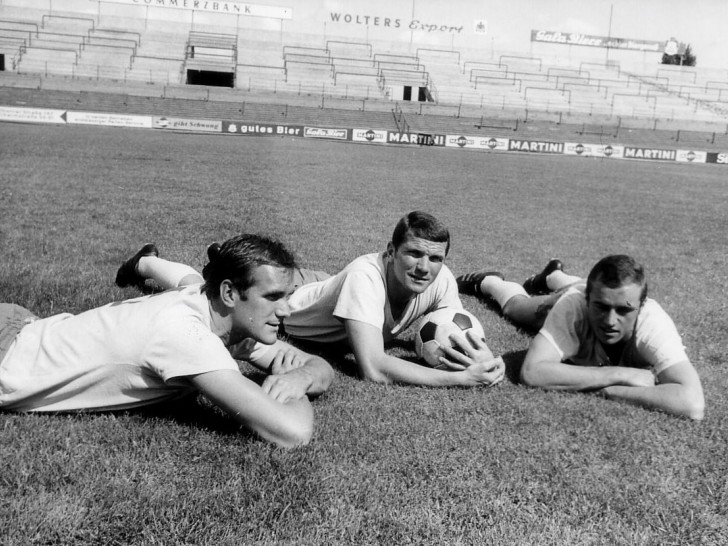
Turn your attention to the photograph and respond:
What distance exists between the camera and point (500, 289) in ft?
22.9

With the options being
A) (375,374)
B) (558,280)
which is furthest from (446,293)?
(558,280)

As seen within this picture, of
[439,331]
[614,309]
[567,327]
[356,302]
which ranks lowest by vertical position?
[439,331]

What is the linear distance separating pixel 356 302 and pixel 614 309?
169 centimetres

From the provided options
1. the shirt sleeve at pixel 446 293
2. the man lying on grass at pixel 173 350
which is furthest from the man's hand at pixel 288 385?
the shirt sleeve at pixel 446 293

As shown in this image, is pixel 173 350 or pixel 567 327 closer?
pixel 173 350

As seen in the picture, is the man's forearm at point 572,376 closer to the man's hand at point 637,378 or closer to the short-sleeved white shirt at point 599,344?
the man's hand at point 637,378

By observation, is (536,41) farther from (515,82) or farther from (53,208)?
(53,208)

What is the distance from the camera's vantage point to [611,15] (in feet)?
255

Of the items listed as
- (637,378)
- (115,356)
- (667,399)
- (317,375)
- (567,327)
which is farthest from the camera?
(567,327)

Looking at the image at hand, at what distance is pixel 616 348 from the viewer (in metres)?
4.83

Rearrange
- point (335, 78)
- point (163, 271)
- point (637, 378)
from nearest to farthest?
point (637, 378) < point (163, 271) < point (335, 78)

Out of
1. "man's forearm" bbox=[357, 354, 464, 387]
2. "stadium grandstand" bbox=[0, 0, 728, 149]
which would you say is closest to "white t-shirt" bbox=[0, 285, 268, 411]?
"man's forearm" bbox=[357, 354, 464, 387]

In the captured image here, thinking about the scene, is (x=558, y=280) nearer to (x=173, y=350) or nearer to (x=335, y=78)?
(x=173, y=350)

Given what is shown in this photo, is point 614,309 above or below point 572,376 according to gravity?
above
